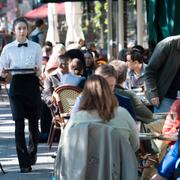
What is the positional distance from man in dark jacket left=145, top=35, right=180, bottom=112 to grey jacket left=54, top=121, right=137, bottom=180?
2.91 metres

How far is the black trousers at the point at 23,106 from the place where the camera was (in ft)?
34.1

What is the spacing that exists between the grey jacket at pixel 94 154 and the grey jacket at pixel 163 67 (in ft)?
9.53

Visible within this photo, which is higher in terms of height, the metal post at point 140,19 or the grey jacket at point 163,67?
the grey jacket at point 163,67

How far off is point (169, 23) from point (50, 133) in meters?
2.54

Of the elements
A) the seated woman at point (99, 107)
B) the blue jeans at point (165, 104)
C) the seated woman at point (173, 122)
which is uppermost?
the seated woman at point (99, 107)

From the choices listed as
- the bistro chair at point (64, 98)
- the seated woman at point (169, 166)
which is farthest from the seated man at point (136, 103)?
the seated woman at point (169, 166)

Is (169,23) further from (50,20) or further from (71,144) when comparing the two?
(50,20)

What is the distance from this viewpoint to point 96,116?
6617 mm

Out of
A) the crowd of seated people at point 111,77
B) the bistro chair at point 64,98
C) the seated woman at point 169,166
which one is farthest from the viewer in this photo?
the bistro chair at point 64,98

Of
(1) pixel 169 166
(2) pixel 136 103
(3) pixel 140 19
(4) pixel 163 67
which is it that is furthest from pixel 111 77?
(3) pixel 140 19

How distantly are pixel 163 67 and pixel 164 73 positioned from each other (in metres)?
0.07

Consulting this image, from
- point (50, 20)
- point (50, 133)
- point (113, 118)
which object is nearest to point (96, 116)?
point (113, 118)

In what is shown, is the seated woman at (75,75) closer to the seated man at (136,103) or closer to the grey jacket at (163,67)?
the grey jacket at (163,67)

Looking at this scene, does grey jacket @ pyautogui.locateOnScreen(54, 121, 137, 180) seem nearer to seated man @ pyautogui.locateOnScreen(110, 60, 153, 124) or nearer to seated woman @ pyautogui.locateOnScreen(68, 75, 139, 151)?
seated woman @ pyautogui.locateOnScreen(68, 75, 139, 151)
